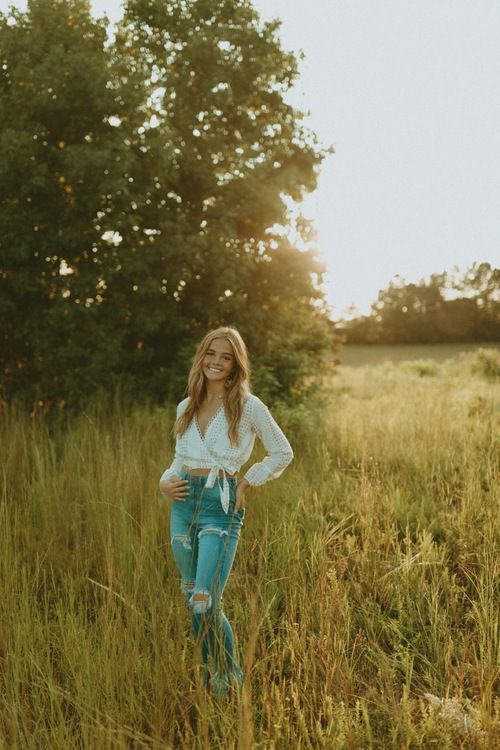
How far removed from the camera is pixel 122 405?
974 centimetres

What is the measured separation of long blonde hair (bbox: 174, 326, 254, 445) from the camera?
3025 millimetres

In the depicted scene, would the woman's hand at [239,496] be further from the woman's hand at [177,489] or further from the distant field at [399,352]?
Result: the distant field at [399,352]

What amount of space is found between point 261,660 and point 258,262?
8.82 metres

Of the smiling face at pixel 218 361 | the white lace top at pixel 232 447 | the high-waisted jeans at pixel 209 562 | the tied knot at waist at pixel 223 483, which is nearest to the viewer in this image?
the high-waisted jeans at pixel 209 562

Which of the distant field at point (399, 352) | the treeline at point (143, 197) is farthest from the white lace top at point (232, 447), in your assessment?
the distant field at point (399, 352)

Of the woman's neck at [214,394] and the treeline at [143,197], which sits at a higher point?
the treeline at [143,197]

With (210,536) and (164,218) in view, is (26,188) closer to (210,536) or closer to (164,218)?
(164,218)

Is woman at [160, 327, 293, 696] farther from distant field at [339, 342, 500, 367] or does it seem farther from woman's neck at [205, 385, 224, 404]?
distant field at [339, 342, 500, 367]

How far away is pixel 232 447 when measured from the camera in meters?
2.95

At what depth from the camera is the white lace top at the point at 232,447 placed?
2.95 meters

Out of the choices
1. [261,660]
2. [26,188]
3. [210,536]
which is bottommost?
[261,660]

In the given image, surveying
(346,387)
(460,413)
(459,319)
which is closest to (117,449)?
(460,413)

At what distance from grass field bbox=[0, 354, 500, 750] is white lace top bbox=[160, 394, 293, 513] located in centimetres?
49

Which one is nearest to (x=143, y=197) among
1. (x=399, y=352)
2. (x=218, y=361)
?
(x=218, y=361)
